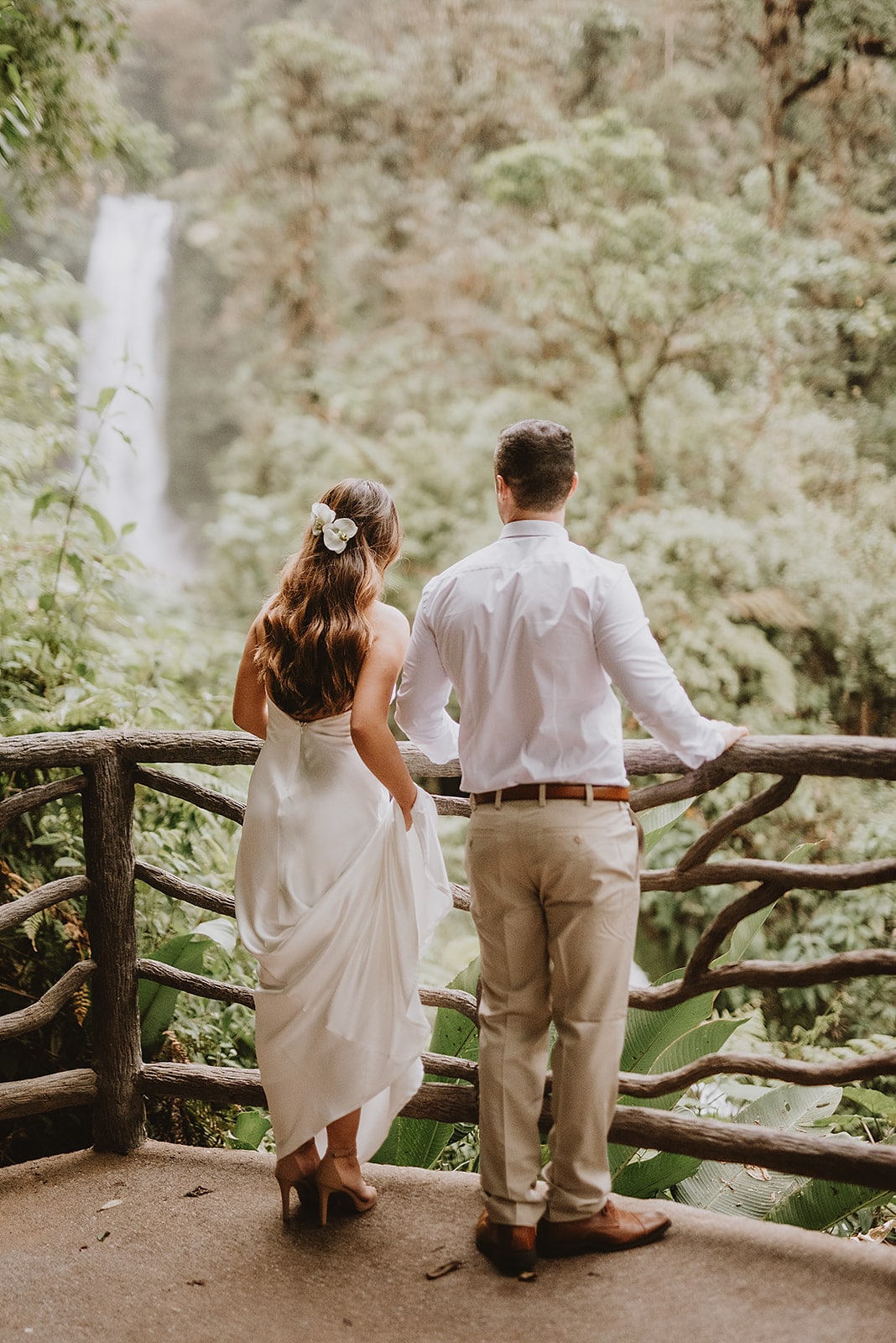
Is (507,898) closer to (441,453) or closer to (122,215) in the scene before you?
(441,453)

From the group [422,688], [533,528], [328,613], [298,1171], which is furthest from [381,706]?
[298,1171]

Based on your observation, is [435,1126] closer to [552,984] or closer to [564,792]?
[552,984]

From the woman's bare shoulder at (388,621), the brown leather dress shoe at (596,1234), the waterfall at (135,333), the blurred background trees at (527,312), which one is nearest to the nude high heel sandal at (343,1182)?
the brown leather dress shoe at (596,1234)

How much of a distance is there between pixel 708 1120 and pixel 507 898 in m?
0.76

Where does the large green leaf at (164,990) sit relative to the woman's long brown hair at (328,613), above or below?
below

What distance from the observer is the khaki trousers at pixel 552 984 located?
2.00 m

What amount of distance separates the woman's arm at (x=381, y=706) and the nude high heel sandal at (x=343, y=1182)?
85 centimetres

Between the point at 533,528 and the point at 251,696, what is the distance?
802 mm

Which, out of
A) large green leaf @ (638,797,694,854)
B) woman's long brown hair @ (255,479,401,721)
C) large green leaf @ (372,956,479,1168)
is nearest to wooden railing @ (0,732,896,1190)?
large green leaf @ (372,956,479,1168)

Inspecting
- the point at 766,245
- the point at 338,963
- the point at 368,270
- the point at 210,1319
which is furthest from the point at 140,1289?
the point at 368,270

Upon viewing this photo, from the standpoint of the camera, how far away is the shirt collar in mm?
2064

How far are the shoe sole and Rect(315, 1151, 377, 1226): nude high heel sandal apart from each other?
442 millimetres

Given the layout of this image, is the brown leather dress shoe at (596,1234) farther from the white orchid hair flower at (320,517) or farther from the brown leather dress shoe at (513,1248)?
the white orchid hair flower at (320,517)

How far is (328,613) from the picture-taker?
Result: 7.20 ft
